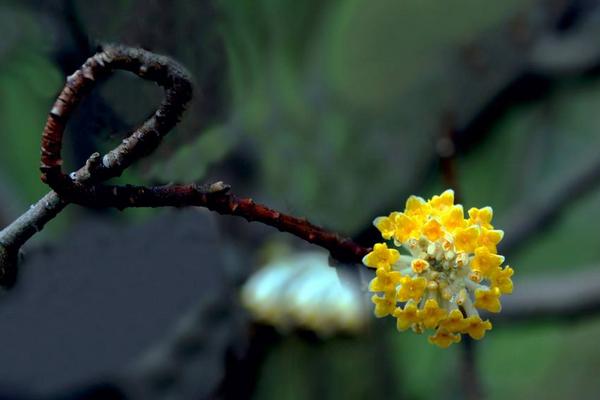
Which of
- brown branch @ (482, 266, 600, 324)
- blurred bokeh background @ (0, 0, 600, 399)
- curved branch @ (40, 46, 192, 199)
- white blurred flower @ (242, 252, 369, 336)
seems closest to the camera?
curved branch @ (40, 46, 192, 199)

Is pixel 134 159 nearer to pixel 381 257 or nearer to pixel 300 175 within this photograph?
pixel 381 257

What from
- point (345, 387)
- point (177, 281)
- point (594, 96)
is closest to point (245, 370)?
point (345, 387)

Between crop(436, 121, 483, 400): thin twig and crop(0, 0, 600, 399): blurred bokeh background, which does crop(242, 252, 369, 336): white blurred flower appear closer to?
crop(0, 0, 600, 399): blurred bokeh background

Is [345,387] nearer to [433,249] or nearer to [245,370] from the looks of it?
[245,370]

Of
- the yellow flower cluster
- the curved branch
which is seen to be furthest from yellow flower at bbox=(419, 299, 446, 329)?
the curved branch

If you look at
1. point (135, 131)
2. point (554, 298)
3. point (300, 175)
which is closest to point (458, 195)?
point (135, 131)

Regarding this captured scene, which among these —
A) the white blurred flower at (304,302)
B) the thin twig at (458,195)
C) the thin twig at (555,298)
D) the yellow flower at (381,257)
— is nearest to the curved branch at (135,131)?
the yellow flower at (381,257)
